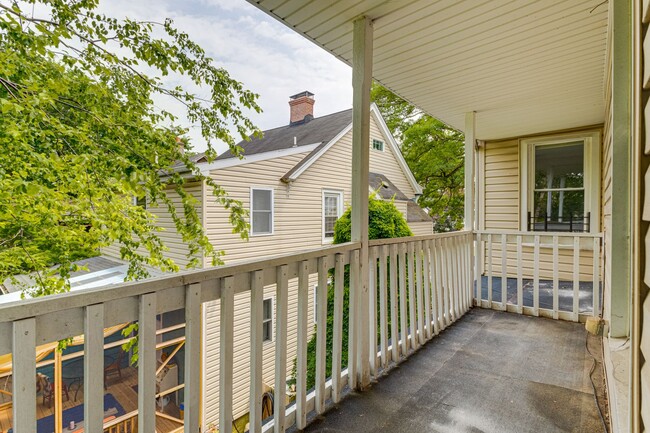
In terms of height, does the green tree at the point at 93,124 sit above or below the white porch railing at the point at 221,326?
above

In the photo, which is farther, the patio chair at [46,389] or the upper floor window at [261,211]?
the upper floor window at [261,211]

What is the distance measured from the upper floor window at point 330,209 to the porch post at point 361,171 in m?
6.14

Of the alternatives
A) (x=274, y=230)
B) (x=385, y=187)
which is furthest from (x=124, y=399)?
(x=385, y=187)

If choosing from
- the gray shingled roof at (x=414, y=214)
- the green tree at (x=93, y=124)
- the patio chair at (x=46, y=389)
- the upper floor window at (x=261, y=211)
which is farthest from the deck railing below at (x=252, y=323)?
the gray shingled roof at (x=414, y=214)

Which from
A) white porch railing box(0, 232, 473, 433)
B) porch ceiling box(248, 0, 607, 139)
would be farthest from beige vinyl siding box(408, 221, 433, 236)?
white porch railing box(0, 232, 473, 433)

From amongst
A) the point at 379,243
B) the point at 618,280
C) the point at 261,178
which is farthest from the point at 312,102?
the point at 618,280

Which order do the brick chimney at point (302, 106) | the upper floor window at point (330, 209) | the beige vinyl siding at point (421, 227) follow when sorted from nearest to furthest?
1. the upper floor window at point (330, 209)
2. the beige vinyl siding at point (421, 227)
3. the brick chimney at point (302, 106)

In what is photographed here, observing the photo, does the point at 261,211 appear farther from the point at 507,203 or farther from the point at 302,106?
the point at 302,106

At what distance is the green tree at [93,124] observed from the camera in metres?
2.71

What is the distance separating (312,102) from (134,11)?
27.0 ft

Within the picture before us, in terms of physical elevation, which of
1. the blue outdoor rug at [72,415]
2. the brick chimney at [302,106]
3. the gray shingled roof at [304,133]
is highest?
the brick chimney at [302,106]

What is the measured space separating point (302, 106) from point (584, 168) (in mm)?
8309

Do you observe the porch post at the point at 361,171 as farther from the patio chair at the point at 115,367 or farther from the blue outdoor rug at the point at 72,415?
the patio chair at the point at 115,367

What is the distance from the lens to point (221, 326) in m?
1.36
